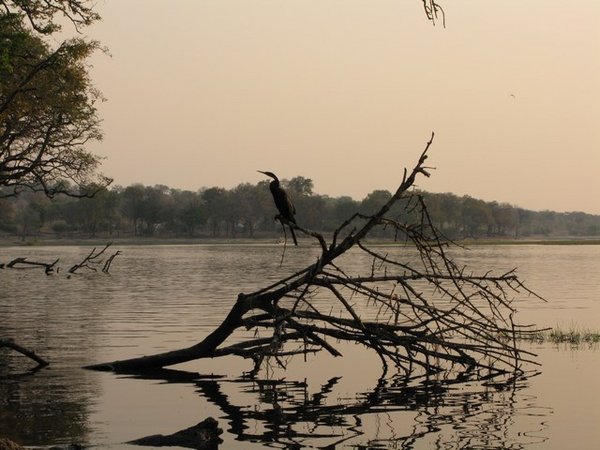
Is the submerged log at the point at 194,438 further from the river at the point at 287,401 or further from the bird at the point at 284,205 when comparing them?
the bird at the point at 284,205

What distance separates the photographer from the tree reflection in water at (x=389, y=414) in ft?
53.6

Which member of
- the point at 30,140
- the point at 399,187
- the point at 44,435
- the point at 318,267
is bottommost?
the point at 44,435

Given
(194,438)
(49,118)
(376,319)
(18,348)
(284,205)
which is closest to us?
(194,438)

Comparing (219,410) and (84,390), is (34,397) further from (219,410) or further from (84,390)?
(219,410)

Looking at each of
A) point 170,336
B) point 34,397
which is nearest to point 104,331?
point 170,336

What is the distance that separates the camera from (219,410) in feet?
62.4

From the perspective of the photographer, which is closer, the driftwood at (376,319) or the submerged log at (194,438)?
the submerged log at (194,438)

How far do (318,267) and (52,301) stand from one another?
108 feet

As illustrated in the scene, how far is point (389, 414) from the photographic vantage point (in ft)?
60.7

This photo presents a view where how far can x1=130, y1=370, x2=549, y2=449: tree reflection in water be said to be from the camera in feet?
53.6

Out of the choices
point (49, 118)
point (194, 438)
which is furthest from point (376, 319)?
point (49, 118)

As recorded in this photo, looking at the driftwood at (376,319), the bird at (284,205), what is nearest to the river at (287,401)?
the driftwood at (376,319)

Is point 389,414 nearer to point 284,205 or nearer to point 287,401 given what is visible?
point 287,401

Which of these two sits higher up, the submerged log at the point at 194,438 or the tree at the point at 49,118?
the tree at the point at 49,118
